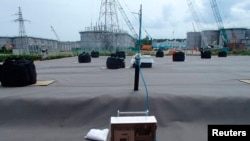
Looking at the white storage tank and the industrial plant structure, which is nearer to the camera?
the industrial plant structure

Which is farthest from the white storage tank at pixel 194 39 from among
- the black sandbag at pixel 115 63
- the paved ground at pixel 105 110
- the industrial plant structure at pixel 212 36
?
the paved ground at pixel 105 110

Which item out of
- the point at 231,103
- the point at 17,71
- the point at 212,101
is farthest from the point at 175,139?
the point at 17,71

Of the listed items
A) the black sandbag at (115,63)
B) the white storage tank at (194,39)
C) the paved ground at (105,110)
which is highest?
the white storage tank at (194,39)

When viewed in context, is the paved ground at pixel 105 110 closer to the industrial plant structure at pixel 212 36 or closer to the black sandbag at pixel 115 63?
the black sandbag at pixel 115 63

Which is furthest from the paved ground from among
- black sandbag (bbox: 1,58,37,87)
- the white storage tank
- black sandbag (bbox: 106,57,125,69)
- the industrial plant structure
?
the white storage tank

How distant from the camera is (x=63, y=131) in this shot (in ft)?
10.1

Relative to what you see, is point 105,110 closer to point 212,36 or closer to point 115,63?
point 115,63

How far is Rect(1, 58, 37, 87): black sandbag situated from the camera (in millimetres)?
4668

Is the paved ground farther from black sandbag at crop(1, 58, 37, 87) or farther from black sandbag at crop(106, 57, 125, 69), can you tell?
black sandbag at crop(106, 57, 125, 69)

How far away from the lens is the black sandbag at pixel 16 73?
4.67 metres

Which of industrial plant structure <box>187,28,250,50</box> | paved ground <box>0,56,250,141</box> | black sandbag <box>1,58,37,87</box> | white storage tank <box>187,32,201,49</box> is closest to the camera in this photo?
paved ground <box>0,56,250,141</box>

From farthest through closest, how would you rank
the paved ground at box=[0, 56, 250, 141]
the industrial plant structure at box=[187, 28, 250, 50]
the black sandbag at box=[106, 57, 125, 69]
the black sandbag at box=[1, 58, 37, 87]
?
1. the industrial plant structure at box=[187, 28, 250, 50]
2. the black sandbag at box=[106, 57, 125, 69]
3. the black sandbag at box=[1, 58, 37, 87]
4. the paved ground at box=[0, 56, 250, 141]

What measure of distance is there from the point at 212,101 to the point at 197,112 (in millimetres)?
330

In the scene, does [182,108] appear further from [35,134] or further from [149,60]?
[149,60]
